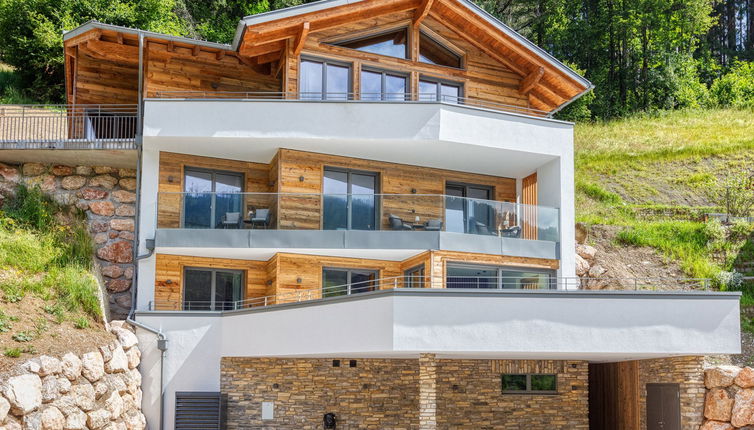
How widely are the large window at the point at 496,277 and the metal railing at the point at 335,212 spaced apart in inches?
34.2

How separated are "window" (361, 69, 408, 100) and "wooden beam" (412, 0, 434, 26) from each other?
1.50 meters

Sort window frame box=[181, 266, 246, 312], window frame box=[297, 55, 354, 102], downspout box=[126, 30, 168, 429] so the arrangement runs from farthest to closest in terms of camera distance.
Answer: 1. window frame box=[297, 55, 354, 102]
2. window frame box=[181, 266, 246, 312]
3. downspout box=[126, 30, 168, 429]

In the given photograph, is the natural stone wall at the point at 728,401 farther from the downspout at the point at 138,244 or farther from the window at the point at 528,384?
the downspout at the point at 138,244

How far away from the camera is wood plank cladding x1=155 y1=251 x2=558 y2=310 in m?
19.0

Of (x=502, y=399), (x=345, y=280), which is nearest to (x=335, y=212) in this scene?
(x=345, y=280)

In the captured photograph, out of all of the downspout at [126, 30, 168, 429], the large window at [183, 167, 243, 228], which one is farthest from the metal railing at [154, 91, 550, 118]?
A: the large window at [183, 167, 243, 228]

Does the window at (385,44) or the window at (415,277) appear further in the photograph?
the window at (385,44)

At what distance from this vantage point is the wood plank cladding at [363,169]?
19.1 meters

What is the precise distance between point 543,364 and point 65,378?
10.6 meters

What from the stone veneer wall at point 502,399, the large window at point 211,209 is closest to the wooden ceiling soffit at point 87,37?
the large window at point 211,209

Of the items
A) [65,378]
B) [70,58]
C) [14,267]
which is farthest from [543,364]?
[70,58]

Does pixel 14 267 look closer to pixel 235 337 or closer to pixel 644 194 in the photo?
pixel 235 337

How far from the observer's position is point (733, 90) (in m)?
48.0

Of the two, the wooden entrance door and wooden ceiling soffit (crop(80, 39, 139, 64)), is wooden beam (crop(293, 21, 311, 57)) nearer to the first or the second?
wooden ceiling soffit (crop(80, 39, 139, 64))
